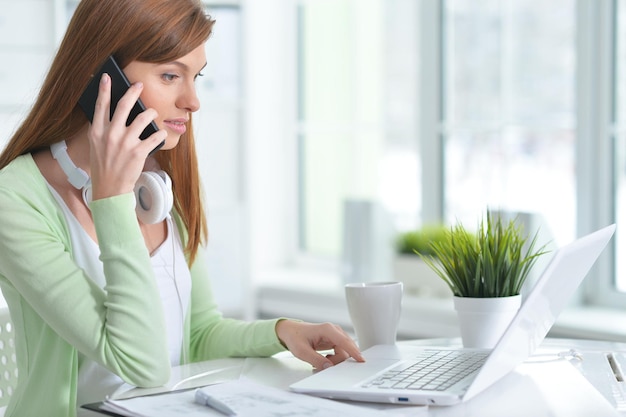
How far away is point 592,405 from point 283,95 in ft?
9.11

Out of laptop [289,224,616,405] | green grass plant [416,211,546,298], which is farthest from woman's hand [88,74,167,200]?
green grass plant [416,211,546,298]

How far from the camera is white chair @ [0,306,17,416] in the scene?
5.87ft

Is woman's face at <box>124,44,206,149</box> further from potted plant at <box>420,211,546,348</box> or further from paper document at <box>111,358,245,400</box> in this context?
potted plant at <box>420,211,546,348</box>

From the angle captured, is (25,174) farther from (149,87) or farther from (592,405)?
(592,405)

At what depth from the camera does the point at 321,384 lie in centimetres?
127

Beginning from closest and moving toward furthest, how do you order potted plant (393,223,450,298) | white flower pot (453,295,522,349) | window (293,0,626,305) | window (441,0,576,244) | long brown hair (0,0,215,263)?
long brown hair (0,0,215,263) < white flower pot (453,295,522,349) < window (293,0,626,305) < window (441,0,576,244) < potted plant (393,223,450,298)

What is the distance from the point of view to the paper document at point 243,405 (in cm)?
114

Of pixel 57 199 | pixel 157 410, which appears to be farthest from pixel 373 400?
pixel 57 199

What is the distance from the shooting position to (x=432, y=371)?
133 centimetres

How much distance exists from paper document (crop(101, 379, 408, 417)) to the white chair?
2.20 ft

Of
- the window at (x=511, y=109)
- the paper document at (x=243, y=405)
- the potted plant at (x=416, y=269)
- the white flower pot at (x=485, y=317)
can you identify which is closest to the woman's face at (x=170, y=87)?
the paper document at (x=243, y=405)

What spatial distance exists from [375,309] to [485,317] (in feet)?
0.61

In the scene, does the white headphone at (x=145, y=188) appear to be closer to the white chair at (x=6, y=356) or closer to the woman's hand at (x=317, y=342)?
the woman's hand at (x=317, y=342)

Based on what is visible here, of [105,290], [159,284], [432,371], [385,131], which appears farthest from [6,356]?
[385,131]
